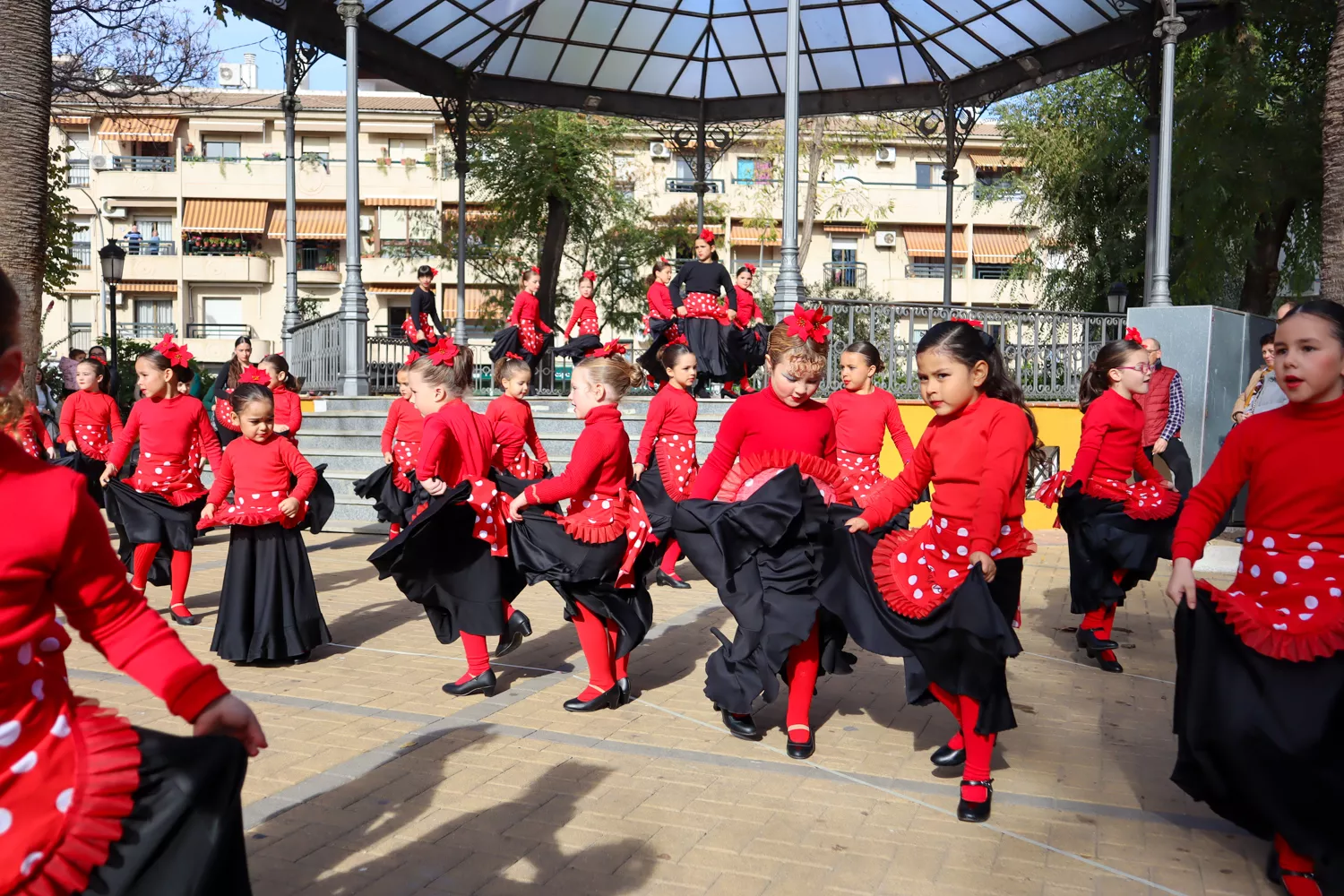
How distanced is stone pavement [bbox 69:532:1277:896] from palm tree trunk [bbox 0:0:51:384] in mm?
4552

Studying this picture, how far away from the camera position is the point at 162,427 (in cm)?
832

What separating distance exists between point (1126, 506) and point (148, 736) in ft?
20.7

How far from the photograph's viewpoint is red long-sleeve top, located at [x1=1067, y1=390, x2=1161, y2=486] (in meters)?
7.15

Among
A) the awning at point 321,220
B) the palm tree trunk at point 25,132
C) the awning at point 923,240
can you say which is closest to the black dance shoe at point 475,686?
the palm tree trunk at point 25,132

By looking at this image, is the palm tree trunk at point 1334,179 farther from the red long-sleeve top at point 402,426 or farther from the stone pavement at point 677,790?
the red long-sleeve top at point 402,426

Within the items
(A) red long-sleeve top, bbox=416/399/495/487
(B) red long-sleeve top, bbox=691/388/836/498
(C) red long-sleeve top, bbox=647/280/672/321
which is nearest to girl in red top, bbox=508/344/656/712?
(A) red long-sleeve top, bbox=416/399/495/487

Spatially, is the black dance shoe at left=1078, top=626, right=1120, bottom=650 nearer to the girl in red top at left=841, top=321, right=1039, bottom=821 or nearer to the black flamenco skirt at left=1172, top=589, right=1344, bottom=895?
the girl in red top at left=841, top=321, right=1039, bottom=821

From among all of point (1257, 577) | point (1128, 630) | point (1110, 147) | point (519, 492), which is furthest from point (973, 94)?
point (1257, 577)

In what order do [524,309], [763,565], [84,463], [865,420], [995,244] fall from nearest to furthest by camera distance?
1. [763,565]
2. [865,420]
3. [84,463]
4. [524,309]
5. [995,244]

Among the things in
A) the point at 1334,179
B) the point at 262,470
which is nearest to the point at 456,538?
the point at 262,470

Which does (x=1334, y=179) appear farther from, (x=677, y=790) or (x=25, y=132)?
(x=25, y=132)

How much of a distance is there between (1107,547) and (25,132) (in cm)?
934

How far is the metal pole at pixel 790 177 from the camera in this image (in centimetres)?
1302

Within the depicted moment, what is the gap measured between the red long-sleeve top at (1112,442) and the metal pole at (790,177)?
19.7ft
